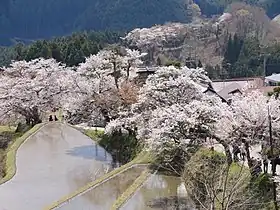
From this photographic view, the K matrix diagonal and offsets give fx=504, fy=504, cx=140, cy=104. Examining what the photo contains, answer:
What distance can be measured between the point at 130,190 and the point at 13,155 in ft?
24.1

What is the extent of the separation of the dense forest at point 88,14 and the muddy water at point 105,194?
6430 centimetres

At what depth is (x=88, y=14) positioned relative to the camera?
10181cm

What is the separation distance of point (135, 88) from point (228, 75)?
75.3 ft

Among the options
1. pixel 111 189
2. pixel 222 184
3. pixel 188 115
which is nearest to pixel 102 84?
pixel 188 115

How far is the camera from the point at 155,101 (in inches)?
719

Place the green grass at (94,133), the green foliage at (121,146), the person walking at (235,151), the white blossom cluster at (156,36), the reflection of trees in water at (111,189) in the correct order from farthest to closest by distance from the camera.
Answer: the white blossom cluster at (156,36) < the green grass at (94,133) < the green foliage at (121,146) < the reflection of trees in water at (111,189) < the person walking at (235,151)

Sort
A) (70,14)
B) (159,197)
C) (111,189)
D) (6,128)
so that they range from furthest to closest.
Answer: (70,14)
(6,128)
(111,189)
(159,197)

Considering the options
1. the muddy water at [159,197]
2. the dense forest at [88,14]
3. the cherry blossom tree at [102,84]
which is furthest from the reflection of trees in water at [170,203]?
the dense forest at [88,14]

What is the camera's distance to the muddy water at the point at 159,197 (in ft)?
42.4

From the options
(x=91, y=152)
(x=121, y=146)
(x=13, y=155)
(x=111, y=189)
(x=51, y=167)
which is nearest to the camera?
(x=111, y=189)

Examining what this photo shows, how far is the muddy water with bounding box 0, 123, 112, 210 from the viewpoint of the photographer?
14930 millimetres

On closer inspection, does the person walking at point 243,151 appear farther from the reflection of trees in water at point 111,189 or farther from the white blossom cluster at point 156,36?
the white blossom cluster at point 156,36

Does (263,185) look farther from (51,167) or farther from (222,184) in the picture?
(51,167)

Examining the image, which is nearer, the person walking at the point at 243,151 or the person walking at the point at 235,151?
the person walking at the point at 243,151
